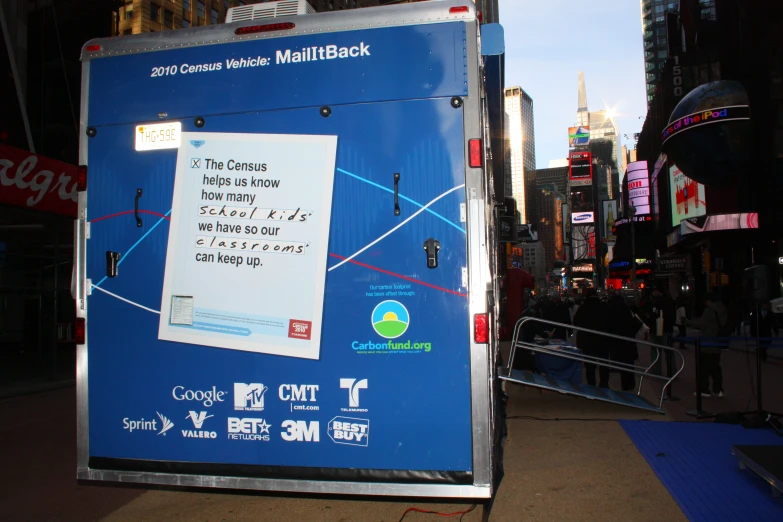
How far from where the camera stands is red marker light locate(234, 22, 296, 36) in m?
4.00

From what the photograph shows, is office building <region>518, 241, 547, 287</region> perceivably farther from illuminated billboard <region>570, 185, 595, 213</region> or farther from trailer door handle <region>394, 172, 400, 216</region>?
trailer door handle <region>394, 172, 400, 216</region>

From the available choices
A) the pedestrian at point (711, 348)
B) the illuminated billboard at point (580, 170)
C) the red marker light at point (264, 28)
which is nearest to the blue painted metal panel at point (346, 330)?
the red marker light at point (264, 28)

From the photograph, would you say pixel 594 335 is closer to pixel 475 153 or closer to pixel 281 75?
pixel 475 153

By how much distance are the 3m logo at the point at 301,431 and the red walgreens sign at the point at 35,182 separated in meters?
8.52

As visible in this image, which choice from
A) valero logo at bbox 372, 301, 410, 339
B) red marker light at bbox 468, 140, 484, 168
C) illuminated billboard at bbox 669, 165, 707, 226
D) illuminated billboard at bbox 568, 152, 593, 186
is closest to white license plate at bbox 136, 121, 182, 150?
valero logo at bbox 372, 301, 410, 339

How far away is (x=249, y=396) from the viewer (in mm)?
3895

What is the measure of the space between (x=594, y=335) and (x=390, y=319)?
736 cm

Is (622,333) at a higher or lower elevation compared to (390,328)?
lower

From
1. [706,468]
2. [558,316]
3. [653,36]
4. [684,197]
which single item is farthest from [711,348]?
[653,36]

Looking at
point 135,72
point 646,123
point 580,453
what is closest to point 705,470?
point 580,453

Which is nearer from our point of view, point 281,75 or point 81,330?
point 281,75

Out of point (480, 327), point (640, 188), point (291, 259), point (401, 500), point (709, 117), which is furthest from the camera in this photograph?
point (640, 188)

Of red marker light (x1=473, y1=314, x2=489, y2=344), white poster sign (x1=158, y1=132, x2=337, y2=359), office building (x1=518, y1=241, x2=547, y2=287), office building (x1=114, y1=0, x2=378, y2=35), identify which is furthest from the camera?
office building (x1=518, y1=241, x2=547, y2=287)

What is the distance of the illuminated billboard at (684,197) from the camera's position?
109 ft
